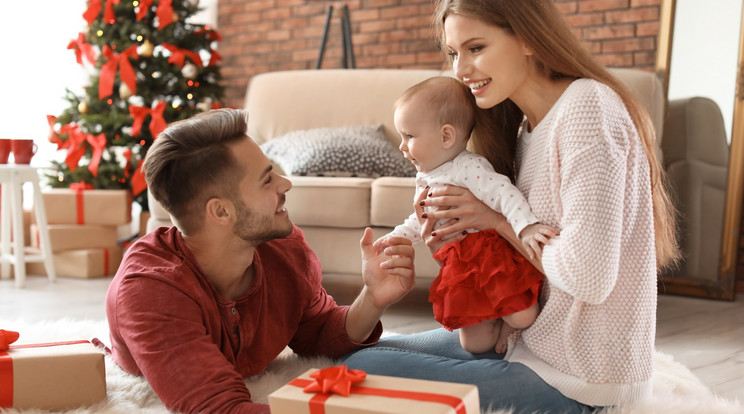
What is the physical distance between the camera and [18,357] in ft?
4.93

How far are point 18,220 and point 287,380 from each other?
2.36 metres

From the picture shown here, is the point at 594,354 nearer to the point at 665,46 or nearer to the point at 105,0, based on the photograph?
the point at 665,46

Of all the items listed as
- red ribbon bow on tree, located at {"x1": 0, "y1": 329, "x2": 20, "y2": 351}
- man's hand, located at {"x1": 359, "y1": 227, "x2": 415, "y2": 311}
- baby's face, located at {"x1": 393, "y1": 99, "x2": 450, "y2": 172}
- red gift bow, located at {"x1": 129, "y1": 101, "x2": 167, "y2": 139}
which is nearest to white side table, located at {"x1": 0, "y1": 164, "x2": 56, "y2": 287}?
red gift bow, located at {"x1": 129, "y1": 101, "x2": 167, "y2": 139}

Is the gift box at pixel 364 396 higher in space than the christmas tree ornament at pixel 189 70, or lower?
lower

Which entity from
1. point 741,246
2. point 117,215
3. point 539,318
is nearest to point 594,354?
point 539,318

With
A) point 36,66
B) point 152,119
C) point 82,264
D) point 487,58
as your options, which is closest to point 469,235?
point 487,58

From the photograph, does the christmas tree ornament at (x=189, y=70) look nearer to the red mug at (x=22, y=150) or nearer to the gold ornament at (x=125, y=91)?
the gold ornament at (x=125, y=91)

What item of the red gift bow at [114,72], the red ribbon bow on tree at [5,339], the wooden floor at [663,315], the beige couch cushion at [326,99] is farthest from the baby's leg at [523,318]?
the red gift bow at [114,72]

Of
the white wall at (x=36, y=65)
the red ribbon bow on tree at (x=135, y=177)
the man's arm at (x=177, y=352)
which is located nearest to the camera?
the man's arm at (x=177, y=352)

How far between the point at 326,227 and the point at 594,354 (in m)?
1.83

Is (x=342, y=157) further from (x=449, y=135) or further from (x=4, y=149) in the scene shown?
(x=449, y=135)

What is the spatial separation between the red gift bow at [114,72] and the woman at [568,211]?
312 cm

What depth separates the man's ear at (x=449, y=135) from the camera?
5.23 ft

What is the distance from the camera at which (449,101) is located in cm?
160
